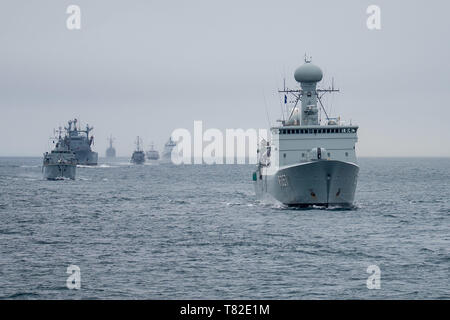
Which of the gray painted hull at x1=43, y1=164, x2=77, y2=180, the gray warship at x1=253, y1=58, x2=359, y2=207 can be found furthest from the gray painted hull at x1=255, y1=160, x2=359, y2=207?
the gray painted hull at x1=43, y1=164, x2=77, y2=180

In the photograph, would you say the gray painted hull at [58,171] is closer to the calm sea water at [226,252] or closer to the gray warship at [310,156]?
the calm sea water at [226,252]

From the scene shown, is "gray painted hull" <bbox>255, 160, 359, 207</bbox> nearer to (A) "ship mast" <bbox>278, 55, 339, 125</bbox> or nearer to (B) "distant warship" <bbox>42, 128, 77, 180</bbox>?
(A) "ship mast" <bbox>278, 55, 339, 125</bbox>

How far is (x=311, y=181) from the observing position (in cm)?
5481

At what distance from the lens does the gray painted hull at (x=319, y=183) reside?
178 ft

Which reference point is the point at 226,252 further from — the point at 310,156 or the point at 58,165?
the point at 58,165

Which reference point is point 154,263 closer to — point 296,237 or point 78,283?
point 78,283

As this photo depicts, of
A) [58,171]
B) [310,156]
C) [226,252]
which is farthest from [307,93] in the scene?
[58,171]

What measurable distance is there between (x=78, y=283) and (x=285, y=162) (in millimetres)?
32131

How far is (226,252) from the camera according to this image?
3709 centimetres

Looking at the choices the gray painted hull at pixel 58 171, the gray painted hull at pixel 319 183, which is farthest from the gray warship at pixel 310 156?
the gray painted hull at pixel 58 171

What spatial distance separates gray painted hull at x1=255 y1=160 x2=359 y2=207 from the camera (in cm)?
5419

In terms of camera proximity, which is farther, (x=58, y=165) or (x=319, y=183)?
(x=58, y=165)

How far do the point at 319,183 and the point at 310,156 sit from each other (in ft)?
7.91
